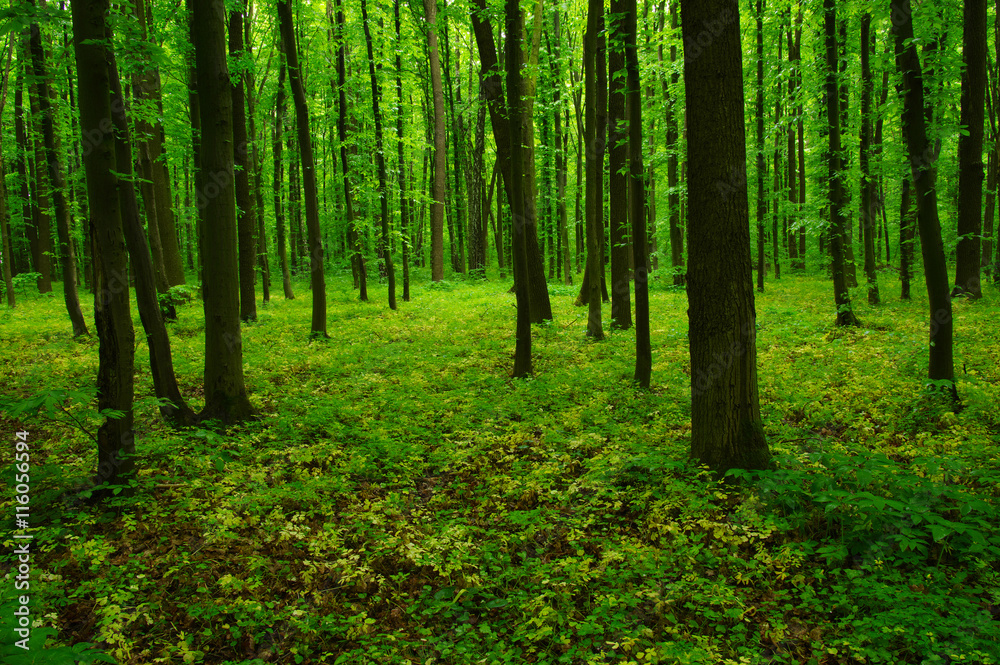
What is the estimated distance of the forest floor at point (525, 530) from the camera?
352 cm

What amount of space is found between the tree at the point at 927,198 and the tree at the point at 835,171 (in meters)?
4.34

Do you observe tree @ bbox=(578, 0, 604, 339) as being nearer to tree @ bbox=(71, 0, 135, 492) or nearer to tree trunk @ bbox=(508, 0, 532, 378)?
tree trunk @ bbox=(508, 0, 532, 378)

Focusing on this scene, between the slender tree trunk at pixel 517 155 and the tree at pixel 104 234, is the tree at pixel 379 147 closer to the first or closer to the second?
the slender tree trunk at pixel 517 155

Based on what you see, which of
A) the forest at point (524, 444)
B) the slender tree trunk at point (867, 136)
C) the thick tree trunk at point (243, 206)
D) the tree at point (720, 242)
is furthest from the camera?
the thick tree trunk at point (243, 206)

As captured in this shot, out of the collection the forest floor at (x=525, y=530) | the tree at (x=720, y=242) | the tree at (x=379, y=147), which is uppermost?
the tree at (x=379, y=147)

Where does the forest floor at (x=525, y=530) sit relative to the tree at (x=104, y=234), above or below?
below

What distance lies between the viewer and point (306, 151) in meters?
11.7

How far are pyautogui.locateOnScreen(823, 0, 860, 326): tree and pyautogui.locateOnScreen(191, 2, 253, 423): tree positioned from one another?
38.4ft

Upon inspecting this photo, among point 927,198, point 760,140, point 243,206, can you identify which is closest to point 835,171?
point 927,198

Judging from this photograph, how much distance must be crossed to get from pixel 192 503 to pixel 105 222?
293 cm

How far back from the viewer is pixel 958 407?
21.7 ft

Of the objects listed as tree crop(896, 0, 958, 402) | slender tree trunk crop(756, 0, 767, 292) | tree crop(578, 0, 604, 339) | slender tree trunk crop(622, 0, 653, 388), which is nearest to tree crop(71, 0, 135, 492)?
slender tree trunk crop(622, 0, 653, 388)

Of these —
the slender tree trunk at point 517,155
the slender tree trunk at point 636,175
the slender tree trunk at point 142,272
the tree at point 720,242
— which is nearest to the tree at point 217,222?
the slender tree trunk at point 142,272

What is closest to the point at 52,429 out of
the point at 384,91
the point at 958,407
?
the point at 958,407
